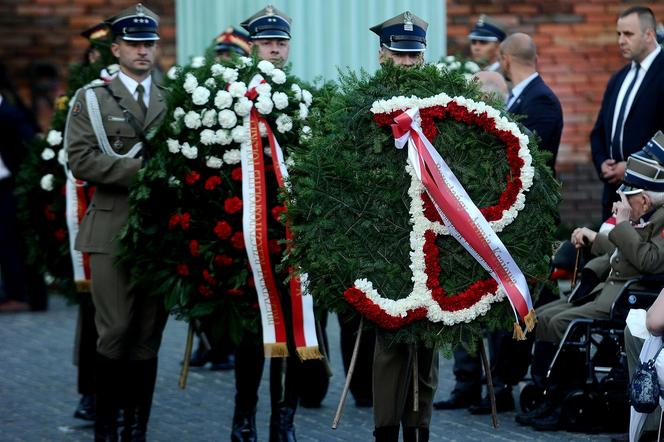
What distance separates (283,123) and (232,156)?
31 centimetres

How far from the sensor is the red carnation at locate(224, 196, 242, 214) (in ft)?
23.5

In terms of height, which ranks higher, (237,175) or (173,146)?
(173,146)

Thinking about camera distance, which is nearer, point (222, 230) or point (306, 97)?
point (222, 230)

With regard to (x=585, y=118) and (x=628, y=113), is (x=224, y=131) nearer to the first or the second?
(x=628, y=113)

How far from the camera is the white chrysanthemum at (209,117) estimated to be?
7.16 metres

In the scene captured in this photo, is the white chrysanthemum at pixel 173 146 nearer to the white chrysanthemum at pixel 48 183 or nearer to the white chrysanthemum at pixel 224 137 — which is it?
the white chrysanthemum at pixel 224 137

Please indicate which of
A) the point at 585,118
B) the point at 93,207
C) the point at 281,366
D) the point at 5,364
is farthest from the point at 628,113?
the point at 585,118

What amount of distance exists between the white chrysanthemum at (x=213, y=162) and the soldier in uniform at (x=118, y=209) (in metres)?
0.44

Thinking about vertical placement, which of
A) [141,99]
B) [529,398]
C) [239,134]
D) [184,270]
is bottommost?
[529,398]

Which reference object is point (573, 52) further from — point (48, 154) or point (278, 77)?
point (278, 77)

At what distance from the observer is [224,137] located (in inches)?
282

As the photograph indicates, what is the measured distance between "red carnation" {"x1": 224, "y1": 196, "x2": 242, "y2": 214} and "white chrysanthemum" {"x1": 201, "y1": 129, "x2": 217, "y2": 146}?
294mm

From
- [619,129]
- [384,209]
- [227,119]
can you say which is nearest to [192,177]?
[227,119]

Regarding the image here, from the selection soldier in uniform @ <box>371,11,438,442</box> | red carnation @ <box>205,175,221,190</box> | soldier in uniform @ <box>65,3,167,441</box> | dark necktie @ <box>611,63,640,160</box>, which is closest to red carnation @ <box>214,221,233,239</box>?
red carnation @ <box>205,175,221,190</box>
